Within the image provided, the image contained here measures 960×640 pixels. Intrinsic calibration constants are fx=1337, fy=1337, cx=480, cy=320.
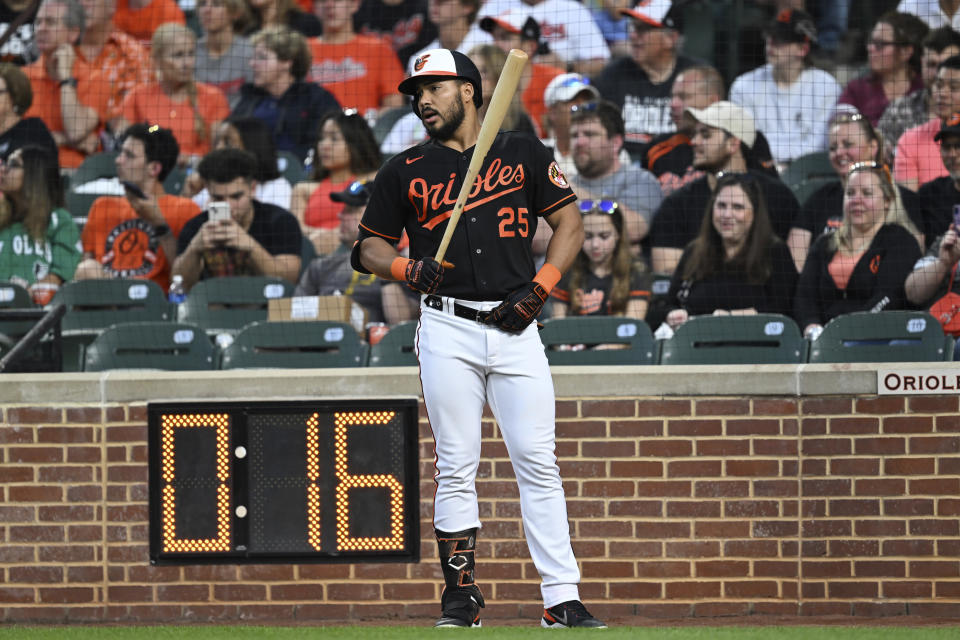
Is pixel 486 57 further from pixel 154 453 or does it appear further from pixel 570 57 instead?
pixel 154 453

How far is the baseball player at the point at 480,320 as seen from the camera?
3.90m

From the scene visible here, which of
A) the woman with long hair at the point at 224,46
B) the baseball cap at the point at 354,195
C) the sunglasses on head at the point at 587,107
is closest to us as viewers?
the baseball cap at the point at 354,195

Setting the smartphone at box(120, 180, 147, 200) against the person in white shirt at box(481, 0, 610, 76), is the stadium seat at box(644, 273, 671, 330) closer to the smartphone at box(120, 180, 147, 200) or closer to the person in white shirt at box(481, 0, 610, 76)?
the person in white shirt at box(481, 0, 610, 76)

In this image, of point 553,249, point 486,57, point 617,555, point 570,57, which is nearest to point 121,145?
point 486,57

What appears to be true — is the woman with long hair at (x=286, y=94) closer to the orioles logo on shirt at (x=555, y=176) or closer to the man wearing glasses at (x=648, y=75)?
the man wearing glasses at (x=648, y=75)

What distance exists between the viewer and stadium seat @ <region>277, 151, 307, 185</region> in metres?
8.87

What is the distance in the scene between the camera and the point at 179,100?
369 inches

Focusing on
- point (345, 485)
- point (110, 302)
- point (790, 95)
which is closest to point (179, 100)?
point (110, 302)

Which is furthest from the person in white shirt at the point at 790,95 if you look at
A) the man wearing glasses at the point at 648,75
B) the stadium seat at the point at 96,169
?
the stadium seat at the point at 96,169

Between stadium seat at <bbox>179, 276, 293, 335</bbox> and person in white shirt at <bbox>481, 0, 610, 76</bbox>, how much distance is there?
2860 millimetres

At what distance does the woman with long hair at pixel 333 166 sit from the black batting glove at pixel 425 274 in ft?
14.0

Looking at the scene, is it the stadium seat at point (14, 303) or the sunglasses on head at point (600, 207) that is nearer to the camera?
the stadium seat at point (14, 303)

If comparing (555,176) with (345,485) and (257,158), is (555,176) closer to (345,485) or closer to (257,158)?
(345,485)

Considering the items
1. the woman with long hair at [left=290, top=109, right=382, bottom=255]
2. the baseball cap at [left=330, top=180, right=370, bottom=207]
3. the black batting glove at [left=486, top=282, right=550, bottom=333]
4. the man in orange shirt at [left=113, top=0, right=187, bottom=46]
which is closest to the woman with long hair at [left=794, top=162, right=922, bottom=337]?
the baseball cap at [left=330, top=180, right=370, bottom=207]
